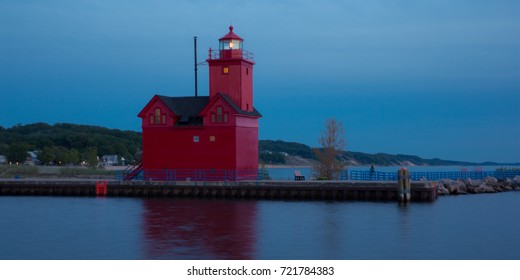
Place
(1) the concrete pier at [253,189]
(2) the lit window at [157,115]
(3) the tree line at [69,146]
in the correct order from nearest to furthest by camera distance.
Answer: (1) the concrete pier at [253,189] → (2) the lit window at [157,115] → (3) the tree line at [69,146]

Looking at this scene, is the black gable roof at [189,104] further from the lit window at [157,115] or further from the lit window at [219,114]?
the lit window at [219,114]

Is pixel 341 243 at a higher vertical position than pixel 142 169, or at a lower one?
lower

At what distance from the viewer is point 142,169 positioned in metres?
52.2

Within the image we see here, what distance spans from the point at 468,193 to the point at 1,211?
3512 centimetres

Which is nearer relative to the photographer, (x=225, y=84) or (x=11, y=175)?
(x=225, y=84)

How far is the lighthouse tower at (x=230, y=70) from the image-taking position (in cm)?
5056

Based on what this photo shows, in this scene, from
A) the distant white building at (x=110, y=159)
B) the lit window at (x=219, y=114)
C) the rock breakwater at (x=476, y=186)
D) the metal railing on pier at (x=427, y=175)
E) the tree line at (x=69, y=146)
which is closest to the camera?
the lit window at (x=219, y=114)

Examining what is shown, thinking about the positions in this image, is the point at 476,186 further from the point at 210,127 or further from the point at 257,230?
the point at 257,230

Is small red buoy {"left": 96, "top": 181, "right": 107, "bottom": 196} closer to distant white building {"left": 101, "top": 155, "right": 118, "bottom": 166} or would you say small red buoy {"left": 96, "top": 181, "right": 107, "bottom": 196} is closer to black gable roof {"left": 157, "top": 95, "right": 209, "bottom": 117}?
black gable roof {"left": 157, "top": 95, "right": 209, "bottom": 117}

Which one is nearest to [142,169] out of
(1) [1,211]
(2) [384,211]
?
(1) [1,211]

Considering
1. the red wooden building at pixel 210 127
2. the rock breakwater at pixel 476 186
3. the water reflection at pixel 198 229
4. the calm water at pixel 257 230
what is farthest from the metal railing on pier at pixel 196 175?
the rock breakwater at pixel 476 186

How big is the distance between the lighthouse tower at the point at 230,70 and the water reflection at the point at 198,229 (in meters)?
8.90
